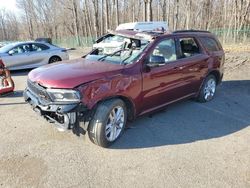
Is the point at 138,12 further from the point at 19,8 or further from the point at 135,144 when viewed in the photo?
the point at 135,144

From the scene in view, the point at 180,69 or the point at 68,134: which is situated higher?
the point at 180,69

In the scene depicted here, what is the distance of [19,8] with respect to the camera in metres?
64.0

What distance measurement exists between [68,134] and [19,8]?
67.6 meters

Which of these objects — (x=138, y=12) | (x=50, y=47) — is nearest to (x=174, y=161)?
(x=50, y=47)

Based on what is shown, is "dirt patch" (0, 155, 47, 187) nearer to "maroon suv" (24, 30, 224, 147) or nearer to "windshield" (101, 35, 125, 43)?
"maroon suv" (24, 30, 224, 147)

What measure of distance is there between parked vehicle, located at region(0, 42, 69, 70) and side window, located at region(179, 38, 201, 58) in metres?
8.00

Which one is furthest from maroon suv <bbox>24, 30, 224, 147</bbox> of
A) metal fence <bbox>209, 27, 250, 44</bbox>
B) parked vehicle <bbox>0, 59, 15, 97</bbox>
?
metal fence <bbox>209, 27, 250, 44</bbox>

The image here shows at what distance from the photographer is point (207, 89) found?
6.78 meters

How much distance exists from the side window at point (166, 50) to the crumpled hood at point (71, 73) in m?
0.99

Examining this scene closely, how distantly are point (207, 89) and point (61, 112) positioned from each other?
4286 mm

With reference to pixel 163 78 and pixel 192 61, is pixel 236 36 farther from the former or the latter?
pixel 163 78

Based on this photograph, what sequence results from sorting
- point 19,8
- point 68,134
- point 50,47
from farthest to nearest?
1. point 19,8
2. point 50,47
3. point 68,134

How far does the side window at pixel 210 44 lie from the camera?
6.49 meters

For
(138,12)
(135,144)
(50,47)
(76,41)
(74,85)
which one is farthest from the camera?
(138,12)
